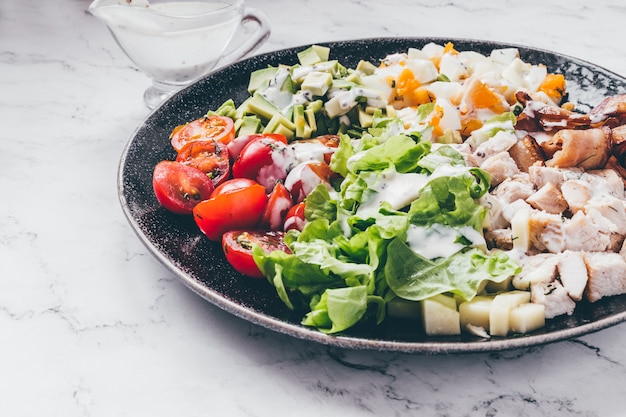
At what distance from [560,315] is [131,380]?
0.98 metres

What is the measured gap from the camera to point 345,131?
2.52 m

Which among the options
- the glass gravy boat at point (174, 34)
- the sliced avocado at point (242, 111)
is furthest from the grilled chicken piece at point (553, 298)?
the glass gravy boat at point (174, 34)

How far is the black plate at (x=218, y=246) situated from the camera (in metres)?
1.61

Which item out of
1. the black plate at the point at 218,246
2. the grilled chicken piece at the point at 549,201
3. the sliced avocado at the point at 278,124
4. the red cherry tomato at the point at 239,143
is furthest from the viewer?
the sliced avocado at the point at 278,124

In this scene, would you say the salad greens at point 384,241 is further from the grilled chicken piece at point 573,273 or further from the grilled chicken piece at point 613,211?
the grilled chicken piece at point 613,211

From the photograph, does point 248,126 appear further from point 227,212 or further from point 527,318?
point 527,318

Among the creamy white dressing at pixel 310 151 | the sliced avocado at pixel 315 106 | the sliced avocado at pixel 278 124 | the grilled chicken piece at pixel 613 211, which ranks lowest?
the sliced avocado at pixel 278 124

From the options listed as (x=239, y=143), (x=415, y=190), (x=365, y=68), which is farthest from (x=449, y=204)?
(x=365, y=68)

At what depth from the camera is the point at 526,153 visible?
2238 mm

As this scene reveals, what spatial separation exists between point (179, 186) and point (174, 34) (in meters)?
0.77

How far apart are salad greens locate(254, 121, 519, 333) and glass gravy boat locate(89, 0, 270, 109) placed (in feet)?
3.15

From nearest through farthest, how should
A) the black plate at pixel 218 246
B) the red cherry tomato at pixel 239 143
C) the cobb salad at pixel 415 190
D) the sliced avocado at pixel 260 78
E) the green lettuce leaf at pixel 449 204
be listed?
the black plate at pixel 218 246
the cobb salad at pixel 415 190
the green lettuce leaf at pixel 449 204
the red cherry tomato at pixel 239 143
the sliced avocado at pixel 260 78

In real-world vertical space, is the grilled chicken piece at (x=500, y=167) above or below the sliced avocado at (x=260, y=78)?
above

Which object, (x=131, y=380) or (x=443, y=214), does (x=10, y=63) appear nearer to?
(x=131, y=380)
